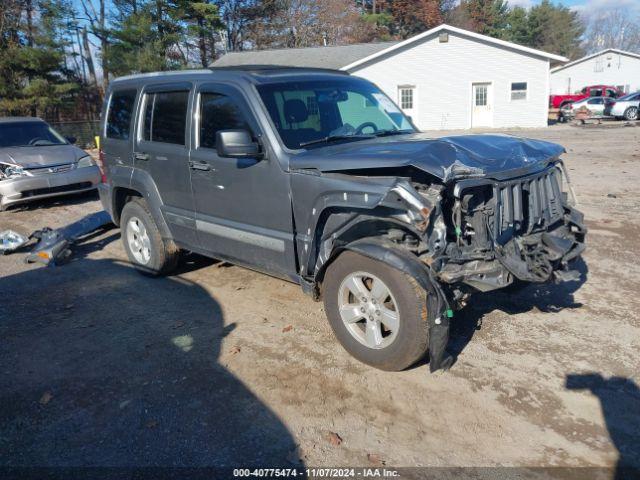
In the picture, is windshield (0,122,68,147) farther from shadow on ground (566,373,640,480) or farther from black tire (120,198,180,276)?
shadow on ground (566,373,640,480)

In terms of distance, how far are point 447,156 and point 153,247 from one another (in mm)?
3636

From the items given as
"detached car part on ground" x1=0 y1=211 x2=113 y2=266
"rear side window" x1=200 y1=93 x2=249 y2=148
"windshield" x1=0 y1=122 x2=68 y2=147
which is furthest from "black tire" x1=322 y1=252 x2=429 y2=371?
"windshield" x1=0 y1=122 x2=68 y2=147

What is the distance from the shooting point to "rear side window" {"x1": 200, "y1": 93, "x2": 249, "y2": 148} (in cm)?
462

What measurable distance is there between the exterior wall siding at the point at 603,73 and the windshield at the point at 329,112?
51098mm

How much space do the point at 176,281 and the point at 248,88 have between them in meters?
2.50

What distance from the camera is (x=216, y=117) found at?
15.8 ft

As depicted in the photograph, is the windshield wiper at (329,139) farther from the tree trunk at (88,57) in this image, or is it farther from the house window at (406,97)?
the tree trunk at (88,57)

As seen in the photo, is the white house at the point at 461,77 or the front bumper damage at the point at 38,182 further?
the white house at the point at 461,77

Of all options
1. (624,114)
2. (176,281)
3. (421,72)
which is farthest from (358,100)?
(624,114)

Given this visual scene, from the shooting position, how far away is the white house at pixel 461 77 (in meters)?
27.1

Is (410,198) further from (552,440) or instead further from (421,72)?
(421,72)

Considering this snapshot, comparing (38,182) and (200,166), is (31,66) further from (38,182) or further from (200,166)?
(200,166)

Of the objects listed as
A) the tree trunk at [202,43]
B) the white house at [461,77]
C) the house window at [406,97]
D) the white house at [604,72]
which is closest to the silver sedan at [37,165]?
the white house at [461,77]

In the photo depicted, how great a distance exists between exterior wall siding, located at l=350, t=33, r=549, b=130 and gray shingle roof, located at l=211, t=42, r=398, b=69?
1.78m
